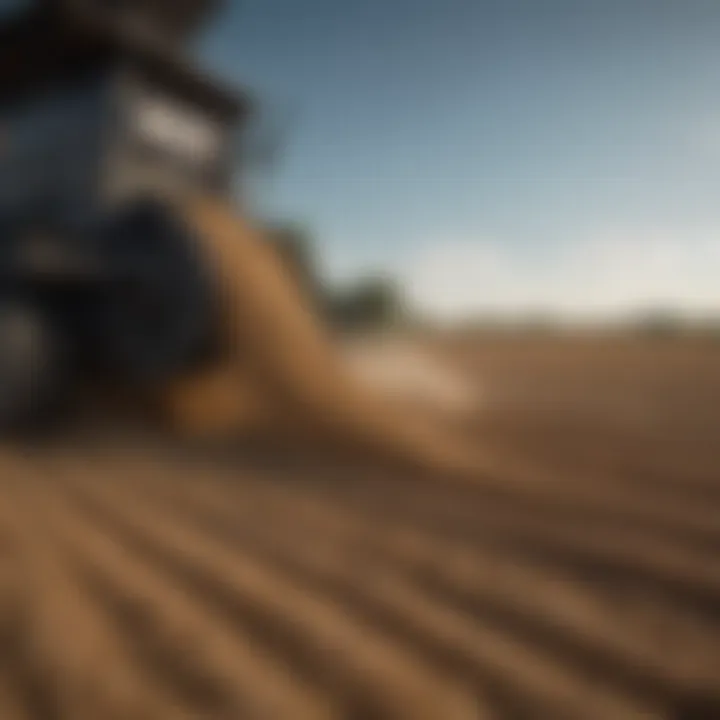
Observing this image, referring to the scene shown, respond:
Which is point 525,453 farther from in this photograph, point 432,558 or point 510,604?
point 510,604

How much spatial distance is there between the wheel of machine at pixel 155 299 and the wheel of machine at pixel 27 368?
491mm

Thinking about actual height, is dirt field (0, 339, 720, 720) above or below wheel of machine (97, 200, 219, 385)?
below

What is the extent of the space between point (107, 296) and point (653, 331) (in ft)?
65.5

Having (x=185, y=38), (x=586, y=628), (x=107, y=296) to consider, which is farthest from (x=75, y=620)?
(x=185, y=38)

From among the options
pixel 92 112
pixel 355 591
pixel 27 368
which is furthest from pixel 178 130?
pixel 355 591

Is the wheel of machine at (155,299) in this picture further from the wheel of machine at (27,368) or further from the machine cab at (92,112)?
the machine cab at (92,112)

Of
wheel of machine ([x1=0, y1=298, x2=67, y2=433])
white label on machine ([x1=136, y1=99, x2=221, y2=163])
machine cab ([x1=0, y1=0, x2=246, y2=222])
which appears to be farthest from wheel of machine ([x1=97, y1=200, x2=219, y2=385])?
white label on machine ([x1=136, y1=99, x2=221, y2=163])

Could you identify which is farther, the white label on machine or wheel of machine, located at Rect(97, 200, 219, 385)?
the white label on machine

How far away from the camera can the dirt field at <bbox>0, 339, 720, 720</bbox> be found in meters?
1.48

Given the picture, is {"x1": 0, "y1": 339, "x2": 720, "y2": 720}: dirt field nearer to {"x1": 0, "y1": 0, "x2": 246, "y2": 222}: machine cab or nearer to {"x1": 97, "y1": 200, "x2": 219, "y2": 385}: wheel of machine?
{"x1": 97, "y1": 200, "x2": 219, "y2": 385}: wheel of machine

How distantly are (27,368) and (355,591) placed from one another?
417 cm

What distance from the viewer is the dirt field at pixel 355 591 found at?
1481mm

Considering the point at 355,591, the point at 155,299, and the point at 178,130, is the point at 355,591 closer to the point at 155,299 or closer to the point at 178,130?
the point at 155,299

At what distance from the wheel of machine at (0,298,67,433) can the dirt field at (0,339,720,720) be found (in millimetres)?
1083
